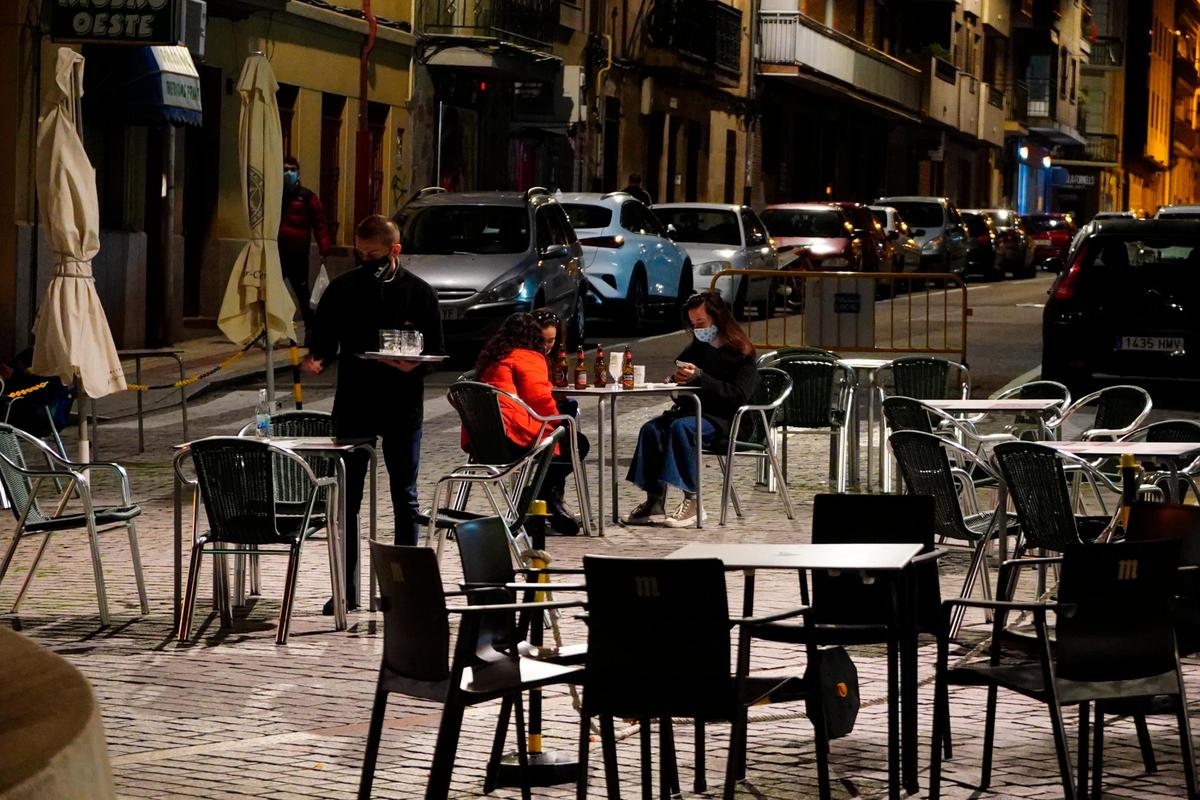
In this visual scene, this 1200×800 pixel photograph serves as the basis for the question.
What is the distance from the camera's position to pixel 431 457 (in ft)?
48.2

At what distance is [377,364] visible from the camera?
914cm

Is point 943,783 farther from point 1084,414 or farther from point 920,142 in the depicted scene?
→ point 920,142

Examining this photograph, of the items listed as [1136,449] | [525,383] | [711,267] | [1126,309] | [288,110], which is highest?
[288,110]

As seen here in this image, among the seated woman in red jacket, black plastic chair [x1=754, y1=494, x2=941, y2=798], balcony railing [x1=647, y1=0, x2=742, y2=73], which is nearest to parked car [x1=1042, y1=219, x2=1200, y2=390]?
the seated woman in red jacket

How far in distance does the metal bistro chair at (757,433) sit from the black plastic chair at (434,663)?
21.7 feet

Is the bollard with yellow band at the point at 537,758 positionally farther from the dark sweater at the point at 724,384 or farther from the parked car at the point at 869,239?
the parked car at the point at 869,239

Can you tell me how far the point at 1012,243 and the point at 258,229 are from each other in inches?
1372

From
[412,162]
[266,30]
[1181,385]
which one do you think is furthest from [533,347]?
[412,162]

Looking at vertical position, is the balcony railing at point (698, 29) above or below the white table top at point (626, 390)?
above

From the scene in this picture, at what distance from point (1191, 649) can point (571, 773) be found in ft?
6.28

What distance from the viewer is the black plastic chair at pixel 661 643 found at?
479 cm

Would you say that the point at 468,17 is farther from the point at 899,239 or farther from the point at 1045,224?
the point at 1045,224

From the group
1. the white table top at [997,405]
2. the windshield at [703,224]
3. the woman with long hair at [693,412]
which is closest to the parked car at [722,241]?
the windshield at [703,224]

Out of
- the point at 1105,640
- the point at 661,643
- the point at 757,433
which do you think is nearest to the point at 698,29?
the point at 757,433
